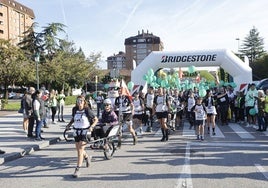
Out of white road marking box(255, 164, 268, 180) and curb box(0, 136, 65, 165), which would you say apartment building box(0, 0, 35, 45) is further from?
white road marking box(255, 164, 268, 180)

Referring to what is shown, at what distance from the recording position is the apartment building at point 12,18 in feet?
311

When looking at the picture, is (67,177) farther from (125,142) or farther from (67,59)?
(67,59)

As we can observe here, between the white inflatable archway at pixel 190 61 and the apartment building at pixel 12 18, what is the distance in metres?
75.4

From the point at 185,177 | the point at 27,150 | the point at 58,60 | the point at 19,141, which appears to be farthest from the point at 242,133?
the point at 58,60

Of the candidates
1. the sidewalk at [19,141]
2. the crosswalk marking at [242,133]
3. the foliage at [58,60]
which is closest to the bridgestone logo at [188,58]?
the crosswalk marking at [242,133]

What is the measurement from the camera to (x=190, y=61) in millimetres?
20688

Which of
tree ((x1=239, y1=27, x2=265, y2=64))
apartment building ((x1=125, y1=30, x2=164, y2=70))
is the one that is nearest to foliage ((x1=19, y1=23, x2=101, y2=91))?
tree ((x1=239, y1=27, x2=265, y2=64))

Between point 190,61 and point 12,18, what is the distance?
88.8 m

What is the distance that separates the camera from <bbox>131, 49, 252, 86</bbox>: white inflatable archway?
20125 millimetres

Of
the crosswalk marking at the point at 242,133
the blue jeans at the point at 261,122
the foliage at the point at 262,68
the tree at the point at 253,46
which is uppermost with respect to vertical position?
the tree at the point at 253,46

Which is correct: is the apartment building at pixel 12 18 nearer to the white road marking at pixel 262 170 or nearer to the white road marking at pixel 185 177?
the white road marking at pixel 185 177

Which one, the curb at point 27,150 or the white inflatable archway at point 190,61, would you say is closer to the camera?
the curb at point 27,150

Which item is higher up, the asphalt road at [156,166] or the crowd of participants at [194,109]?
the crowd of participants at [194,109]

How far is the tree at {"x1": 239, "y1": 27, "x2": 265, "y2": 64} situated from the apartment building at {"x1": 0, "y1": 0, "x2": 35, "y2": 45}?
56.7 meters
